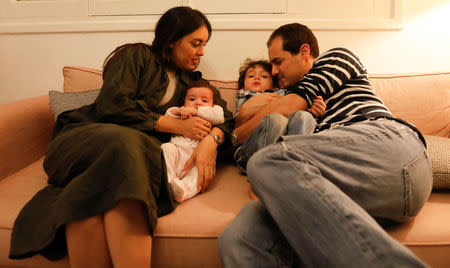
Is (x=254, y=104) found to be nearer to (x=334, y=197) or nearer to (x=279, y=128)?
(x=279, y=128)

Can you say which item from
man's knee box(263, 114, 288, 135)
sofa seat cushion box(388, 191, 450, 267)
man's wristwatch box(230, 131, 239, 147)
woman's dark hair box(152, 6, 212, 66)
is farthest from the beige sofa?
woman's dark hair box(152, 6, 212, 66)

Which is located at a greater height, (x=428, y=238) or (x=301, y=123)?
(x=301, y=123)

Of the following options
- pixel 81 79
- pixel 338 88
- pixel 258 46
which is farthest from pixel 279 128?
pixel 81 79

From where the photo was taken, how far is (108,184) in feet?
3.30

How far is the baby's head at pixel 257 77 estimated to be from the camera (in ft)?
5.61

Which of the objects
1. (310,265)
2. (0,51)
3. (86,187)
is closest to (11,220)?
(86,187)

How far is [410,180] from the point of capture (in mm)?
974

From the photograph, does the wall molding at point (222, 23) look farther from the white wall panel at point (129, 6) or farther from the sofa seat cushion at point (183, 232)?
the sofa seat cushion at point (183, 232)

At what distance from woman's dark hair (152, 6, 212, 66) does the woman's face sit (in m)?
0.02

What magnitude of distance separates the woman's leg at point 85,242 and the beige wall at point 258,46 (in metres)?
1.25

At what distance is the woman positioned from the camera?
985 millimetres

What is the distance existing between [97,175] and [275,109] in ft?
2.42

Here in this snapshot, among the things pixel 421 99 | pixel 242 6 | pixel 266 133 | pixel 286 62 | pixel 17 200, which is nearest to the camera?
pixel 17 200

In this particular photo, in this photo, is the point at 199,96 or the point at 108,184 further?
the point at 199,96
